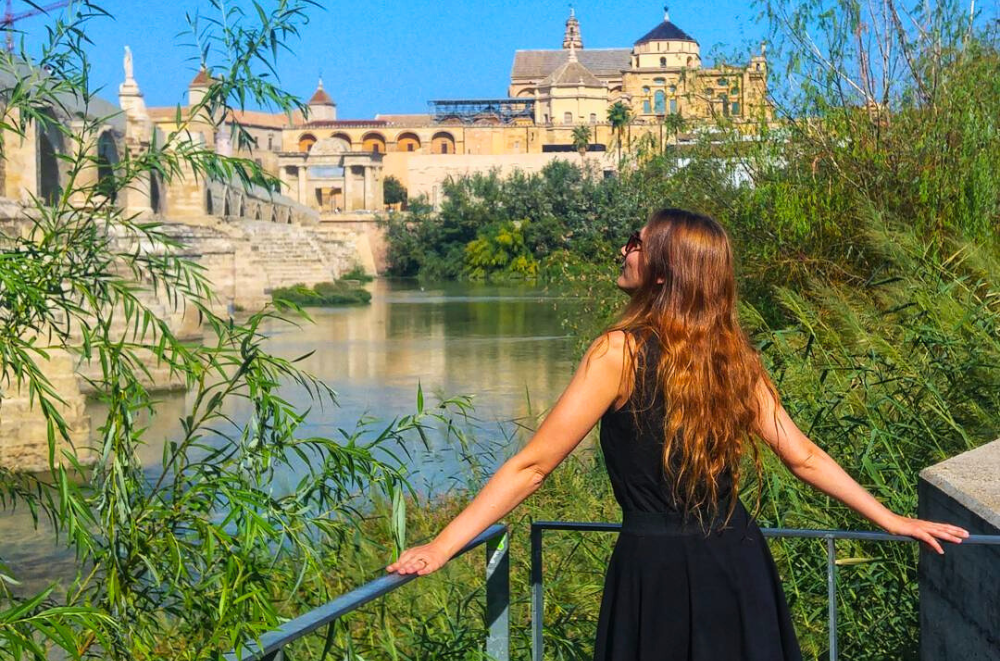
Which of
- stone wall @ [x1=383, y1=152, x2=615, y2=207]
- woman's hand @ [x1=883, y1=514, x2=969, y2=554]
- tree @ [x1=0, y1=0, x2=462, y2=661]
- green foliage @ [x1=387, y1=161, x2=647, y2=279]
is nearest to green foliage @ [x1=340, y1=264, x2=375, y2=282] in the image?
green foliage @ [x1=387, y1=161, x2=647, y2=279]

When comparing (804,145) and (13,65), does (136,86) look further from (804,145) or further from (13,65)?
(13,65)

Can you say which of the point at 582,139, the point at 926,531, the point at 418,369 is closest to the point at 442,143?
the point at 582,139

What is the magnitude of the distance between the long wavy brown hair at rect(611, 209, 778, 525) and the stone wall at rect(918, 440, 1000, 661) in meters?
0.64

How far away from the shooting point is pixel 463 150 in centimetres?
6544

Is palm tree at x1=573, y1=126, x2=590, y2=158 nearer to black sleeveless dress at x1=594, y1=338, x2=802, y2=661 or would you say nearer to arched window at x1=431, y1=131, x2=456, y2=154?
arched window at x1=431, y1=131, x2=456, y2=154

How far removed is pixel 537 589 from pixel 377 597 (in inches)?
17.2

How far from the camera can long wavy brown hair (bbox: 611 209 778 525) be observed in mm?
1567

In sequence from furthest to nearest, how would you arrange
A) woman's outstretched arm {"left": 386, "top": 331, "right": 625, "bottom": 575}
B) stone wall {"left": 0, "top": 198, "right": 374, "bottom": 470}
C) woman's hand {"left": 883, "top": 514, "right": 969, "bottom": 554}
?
stone wall {"left": 0, "top": 198, "right": 374, "bottom": 470} → woman's hand {"left": 883, "top": 514, "right": 969, "bottom": 554} → woman's outstretched arm {"left": 386, "top": 331, "right": 625, "bottom": 575}

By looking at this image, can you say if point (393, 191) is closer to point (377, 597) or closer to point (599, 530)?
point (599, 530)

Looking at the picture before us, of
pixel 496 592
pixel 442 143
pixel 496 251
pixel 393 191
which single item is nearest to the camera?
pixel 496 592

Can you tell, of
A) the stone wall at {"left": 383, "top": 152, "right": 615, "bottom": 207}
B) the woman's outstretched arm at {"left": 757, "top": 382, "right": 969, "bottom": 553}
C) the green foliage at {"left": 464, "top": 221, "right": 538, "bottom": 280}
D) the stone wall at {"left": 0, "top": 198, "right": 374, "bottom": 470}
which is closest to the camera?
the woman's outstretched arm at {"left": 757, "top": 382, "right": 969, "bottom": 553}

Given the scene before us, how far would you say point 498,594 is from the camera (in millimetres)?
1880

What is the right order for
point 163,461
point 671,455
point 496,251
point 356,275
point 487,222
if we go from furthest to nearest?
point 487,222, point 356,275, point 496,251, point 163,461, point 671,455

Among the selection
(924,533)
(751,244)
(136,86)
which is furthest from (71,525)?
(136,86)
